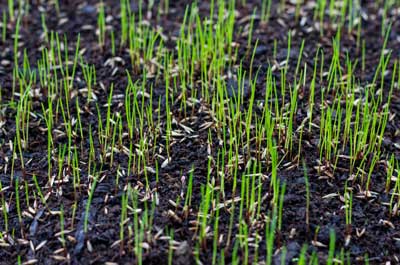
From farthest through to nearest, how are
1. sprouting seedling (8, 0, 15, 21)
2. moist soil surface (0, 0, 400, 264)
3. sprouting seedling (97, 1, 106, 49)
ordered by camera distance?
sprouting seedling (8, 0, 15, 21)
sprouting seedling (97, 1, 106, 49)
moist soil surface (0, 0, 400, 264)

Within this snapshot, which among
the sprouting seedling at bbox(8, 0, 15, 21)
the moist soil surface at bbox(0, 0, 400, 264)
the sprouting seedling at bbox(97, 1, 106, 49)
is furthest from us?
the sprouting seedling at bbox(8, 0, 15, 21)

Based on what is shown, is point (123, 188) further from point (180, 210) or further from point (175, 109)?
point (175, 109)

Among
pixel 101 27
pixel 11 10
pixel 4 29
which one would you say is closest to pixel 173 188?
pixel 101 27

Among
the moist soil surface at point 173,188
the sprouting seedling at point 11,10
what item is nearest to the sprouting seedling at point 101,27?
the moist soil surface at point 173,188

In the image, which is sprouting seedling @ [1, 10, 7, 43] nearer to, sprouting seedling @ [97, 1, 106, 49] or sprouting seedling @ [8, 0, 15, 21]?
sprouting seedling @ [8, 0, 15, 21]

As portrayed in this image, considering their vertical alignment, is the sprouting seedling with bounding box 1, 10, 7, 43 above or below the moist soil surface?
above

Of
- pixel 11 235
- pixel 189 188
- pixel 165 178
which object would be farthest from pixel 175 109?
pixel 11 235

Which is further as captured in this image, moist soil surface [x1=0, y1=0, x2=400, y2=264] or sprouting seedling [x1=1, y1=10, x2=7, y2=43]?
sprouting seedling [x1=1, y1=10, x2=7, y2=43]

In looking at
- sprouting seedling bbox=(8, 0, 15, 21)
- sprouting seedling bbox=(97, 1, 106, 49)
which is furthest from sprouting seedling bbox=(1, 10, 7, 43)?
sprouting seedling bbox=(97, 1, 106, 49)

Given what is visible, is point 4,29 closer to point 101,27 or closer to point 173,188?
point 101,27
